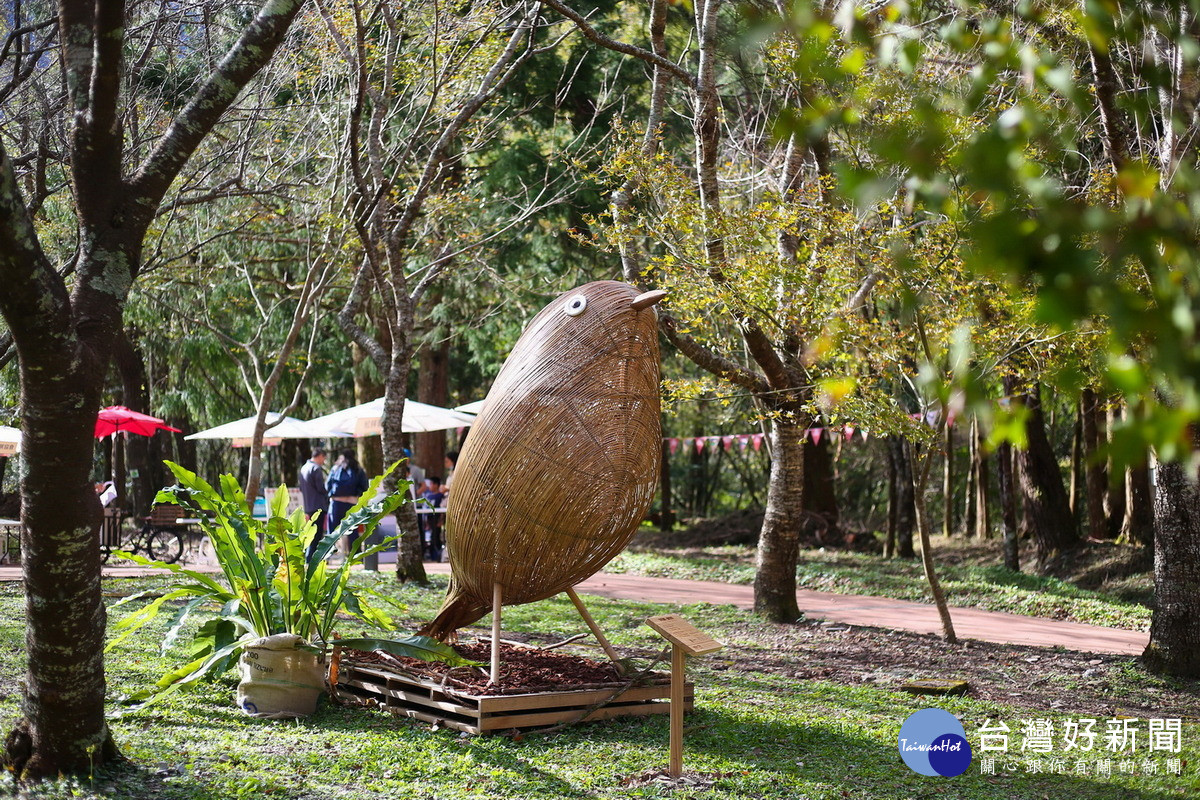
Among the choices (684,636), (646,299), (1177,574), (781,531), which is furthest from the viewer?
(781,531)

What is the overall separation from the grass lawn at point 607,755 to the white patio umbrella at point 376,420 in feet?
32.5

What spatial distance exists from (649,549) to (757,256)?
12.4 meters

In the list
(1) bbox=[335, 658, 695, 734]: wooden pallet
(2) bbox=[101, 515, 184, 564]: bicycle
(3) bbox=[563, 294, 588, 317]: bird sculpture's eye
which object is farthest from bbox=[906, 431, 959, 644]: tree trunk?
(2) bbox=[101, 515, 184, 564]: bicycle

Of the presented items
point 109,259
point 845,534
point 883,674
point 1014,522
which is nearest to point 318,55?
point 109,259

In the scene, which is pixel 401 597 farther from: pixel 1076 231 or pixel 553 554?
pixel 1076 231

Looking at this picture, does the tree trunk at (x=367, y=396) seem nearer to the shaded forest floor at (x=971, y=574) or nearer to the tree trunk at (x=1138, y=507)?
the shaded forest floor at (x=971, y=574)

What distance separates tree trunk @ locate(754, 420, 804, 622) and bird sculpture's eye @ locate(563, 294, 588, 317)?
13.5ft

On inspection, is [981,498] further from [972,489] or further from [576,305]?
[576,305]

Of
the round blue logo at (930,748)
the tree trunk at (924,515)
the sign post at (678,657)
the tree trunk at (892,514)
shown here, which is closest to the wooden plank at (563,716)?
the sign post at (678,657)

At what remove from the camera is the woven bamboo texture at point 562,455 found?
6.08 metres

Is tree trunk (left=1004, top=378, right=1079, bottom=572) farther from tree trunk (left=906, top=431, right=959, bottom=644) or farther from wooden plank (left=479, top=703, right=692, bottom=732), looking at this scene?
wooden plank (left=479, top=703, right=692, bottom=732)

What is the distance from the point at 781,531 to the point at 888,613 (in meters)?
2.84

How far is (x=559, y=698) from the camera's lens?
5871mm

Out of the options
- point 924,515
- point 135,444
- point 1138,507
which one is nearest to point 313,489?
point 135,444
